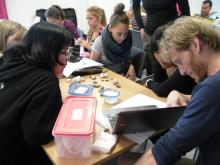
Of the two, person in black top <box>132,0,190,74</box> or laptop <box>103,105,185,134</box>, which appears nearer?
laptop <box>103,105,185,134</box>

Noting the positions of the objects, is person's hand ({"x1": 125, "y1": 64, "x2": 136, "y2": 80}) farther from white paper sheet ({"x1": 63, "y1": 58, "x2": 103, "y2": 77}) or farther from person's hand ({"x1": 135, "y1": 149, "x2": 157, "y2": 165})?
person's hand ({"x1": 135, "y1": 149, "x2": 157, "y2": 165})

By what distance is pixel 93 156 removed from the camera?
1.00 meters

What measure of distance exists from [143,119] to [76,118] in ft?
0.95

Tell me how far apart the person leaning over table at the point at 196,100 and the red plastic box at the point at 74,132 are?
248 millimetres

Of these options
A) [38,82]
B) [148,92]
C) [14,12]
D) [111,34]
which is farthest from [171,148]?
[14,12]

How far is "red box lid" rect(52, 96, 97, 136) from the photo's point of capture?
0.92 meters

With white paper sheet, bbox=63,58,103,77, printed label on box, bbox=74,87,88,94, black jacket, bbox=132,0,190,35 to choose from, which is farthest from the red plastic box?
black jacket, bbox=132,0,190,35

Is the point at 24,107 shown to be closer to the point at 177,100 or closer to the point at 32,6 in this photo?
the point at 177,100

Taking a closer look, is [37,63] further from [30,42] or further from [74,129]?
[74,129]

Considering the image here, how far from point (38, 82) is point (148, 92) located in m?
0.75

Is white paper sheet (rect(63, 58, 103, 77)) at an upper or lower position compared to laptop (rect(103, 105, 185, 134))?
lower

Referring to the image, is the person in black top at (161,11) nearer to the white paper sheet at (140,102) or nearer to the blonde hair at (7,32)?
the white paper sheet at (140,102)

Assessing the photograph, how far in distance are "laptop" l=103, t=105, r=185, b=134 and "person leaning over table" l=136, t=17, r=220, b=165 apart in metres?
0.15

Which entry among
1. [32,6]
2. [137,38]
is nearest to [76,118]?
[137,38]
